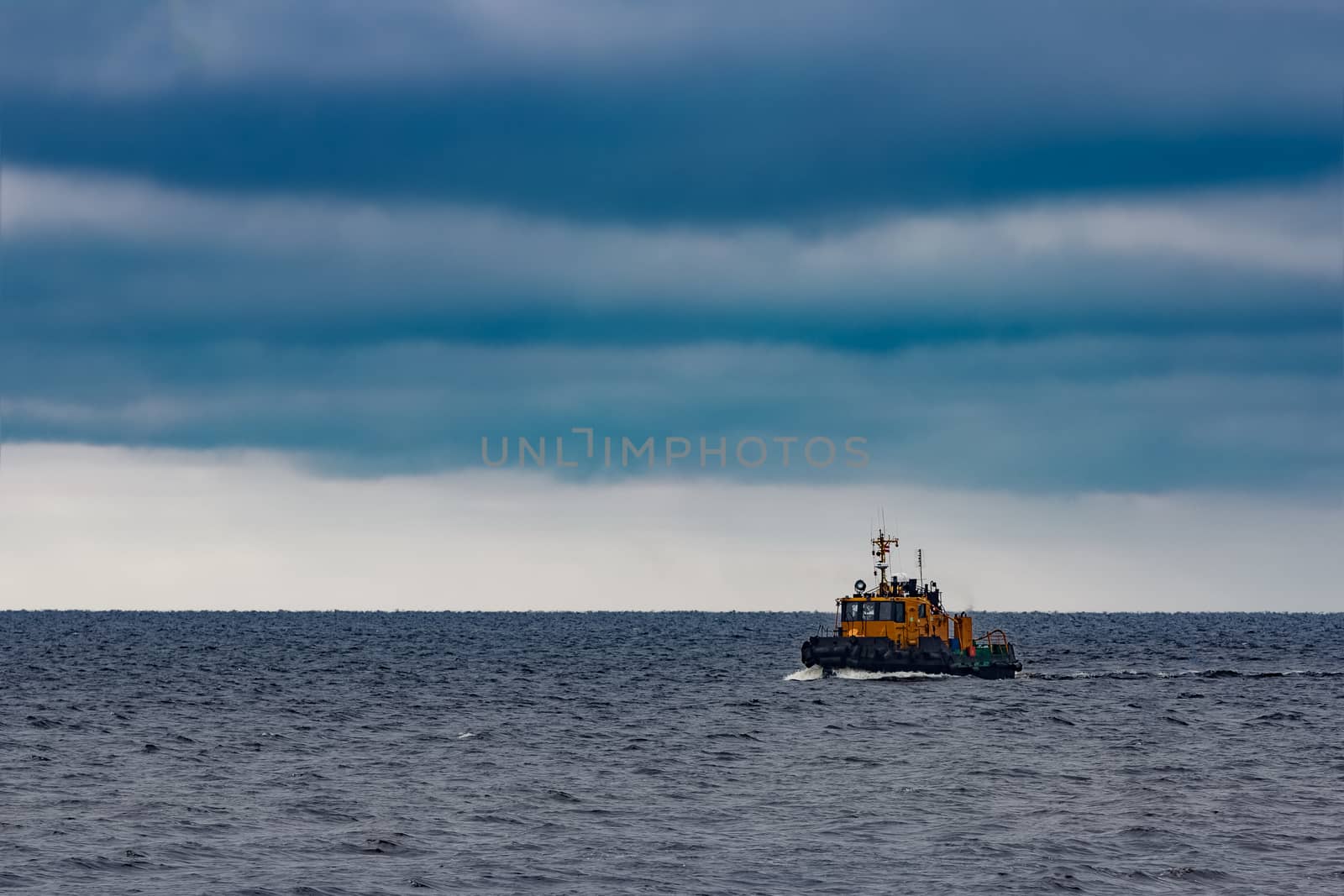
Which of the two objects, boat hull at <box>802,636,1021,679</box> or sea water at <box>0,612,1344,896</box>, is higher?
boat hull at <box>802,636,1021,679</box>

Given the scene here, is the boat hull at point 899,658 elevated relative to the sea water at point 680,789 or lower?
elevated

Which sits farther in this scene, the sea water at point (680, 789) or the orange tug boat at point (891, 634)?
the orange tug boat at point (891, 634)

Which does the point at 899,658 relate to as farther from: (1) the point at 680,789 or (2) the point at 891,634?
(1) the point at 680,789

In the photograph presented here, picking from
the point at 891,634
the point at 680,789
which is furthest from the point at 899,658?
the point at 680,789

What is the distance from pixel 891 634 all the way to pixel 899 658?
1.30 metres

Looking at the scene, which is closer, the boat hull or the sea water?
the sea water

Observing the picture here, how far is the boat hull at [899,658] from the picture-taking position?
80.8 m

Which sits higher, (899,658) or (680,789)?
(899,658)

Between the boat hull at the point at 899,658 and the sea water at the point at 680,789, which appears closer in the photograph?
the sea water at the point at 680,789

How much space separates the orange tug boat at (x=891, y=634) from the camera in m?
80.5

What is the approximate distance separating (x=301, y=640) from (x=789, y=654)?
2975 inches

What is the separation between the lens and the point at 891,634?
81.1 meters

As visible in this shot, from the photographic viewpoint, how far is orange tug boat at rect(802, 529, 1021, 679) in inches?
3169

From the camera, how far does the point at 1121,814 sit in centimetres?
3822
